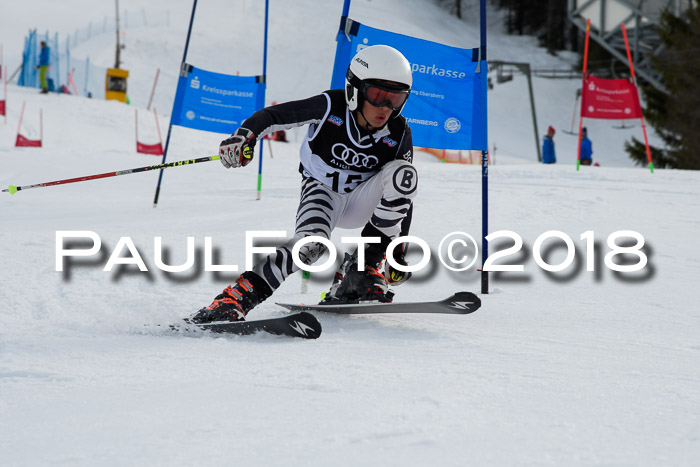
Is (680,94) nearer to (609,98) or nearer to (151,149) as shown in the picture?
(609,98)

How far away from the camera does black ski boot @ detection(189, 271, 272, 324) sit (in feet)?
8.95

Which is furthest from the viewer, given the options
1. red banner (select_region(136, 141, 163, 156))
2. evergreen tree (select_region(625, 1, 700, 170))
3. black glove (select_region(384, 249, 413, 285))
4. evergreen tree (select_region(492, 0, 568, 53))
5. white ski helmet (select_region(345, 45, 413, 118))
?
evergreen tree (select_region(492, 0, 568, 53))

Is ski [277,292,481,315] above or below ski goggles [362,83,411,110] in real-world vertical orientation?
below

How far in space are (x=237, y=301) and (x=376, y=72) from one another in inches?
46.6

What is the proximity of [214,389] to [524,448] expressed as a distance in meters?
0.89

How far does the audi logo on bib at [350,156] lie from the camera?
3242 mm

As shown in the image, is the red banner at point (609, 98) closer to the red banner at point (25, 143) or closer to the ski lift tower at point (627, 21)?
the red banner at point (25, 143)

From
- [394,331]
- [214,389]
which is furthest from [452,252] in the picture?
[214,389]

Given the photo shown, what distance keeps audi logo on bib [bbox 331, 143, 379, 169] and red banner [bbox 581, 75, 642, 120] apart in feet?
30.4

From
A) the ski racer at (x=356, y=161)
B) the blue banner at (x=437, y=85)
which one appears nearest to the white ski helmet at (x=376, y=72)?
the ski racer at (x=356, y=161)

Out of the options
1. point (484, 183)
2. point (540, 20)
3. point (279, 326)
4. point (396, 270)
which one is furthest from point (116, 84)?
point (540, 20)

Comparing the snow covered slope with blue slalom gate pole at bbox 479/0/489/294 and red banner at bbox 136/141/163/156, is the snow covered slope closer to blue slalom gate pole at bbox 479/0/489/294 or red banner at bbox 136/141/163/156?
blue slalom gate pole at bbox 479/0/489/294

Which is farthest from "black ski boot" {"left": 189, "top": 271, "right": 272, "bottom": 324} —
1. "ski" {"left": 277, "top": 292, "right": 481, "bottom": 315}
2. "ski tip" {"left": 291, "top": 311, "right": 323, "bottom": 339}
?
"ski" {"left": 277, "top": 292, "right": 481, "bottom": 315}

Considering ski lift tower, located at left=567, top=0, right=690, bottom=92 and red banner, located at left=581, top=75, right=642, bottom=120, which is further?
ski lift tower, located at left=567, top=0, right=690, bottom=92
